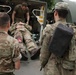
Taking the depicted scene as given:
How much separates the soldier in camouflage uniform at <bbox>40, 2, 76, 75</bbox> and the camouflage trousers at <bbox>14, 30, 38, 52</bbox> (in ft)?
9.48

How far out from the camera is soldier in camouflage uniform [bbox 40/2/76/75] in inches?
135

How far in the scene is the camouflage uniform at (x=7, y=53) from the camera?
337 centimetres

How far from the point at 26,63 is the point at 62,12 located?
10.1 feet

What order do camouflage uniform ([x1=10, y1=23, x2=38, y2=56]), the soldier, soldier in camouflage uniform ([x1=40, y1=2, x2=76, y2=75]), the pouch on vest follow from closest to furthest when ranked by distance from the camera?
1. the pouch on vest
2. soldier in camouflage uniform ([x1=40, y1=2, x2=76, y2=75])
3. camouflage uniform ([x1=10, y1=23, x2=38, y2=56])
4. the soldier

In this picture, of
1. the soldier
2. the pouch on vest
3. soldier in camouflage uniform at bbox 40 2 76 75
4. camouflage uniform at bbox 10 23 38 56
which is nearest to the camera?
the pouch on vest

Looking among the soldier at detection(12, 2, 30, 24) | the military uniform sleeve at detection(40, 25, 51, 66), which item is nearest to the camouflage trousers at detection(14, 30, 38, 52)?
the soldier at detection(12, 2, 30, 24)

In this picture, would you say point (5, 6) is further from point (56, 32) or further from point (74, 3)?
point (56, 32)

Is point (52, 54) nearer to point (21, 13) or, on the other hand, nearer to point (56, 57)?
point (56, 57)

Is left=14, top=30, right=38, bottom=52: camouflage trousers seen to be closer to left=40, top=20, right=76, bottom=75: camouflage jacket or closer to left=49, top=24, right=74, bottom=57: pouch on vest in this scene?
left=40, top=20, right=76, bottom=75: camouflage jacket

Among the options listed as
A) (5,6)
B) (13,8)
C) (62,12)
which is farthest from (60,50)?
(13,8)

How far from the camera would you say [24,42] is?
7.01 meters

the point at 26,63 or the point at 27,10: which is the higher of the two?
the point at 27,10

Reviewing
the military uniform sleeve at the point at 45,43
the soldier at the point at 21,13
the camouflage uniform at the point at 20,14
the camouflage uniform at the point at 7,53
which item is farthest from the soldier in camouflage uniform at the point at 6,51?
the camouflage uniform at the point at 20,14

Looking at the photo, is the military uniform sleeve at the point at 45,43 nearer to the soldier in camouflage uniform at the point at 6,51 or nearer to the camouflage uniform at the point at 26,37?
the soldier in camouflage uniform at the point at 6,51
